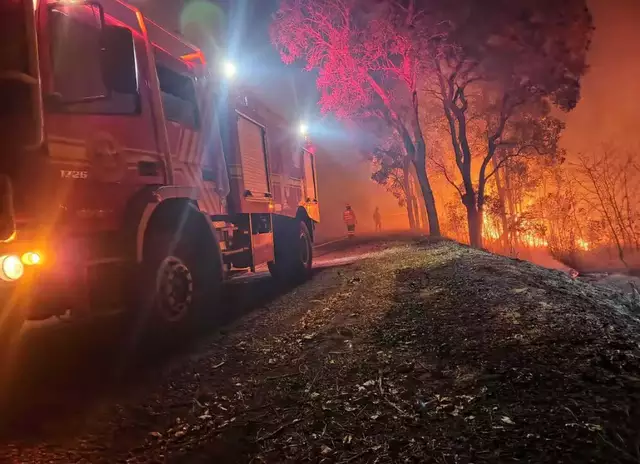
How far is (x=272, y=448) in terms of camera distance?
246 centimetres

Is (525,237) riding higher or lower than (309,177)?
lower

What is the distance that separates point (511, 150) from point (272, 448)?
2036 centimetres

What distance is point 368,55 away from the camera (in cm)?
1667

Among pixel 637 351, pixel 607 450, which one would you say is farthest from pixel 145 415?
pixel 637 351

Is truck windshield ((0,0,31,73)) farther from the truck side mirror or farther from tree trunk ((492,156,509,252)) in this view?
tree trunk ((492,156,509,252))

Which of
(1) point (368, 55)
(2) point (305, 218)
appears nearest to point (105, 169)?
(2) point (305, 218)

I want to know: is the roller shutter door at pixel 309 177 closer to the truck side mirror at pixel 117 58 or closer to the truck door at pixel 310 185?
the truck door at pixel 310 185

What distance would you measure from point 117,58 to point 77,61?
34 cm

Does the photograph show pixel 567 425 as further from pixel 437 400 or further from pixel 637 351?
pixel 637 351

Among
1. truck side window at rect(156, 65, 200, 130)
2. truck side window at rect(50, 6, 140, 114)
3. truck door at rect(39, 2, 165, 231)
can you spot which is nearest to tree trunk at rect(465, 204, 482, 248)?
truck side window at rect(156, 65, 200, 130)

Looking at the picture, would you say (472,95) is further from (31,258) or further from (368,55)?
(31,258)

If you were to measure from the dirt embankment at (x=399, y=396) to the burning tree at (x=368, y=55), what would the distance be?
1279cm

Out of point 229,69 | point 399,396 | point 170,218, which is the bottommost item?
point 399,396

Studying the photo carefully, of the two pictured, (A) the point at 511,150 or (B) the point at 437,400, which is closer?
(B) the point at 437,400
